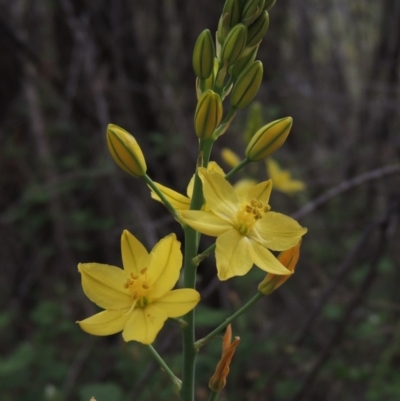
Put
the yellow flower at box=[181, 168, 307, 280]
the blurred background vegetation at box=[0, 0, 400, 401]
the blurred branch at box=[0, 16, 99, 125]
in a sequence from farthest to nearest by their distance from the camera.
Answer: the blurred background vegetation at box=[0, 0, 400, 401] < the blurred branch at box=[0, 16, 99, 125] < the yellow flower at box=[181, 168, 307, 280]

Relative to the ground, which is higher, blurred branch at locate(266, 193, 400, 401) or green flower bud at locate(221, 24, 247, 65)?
green flower bud at locate(221, 24, 247, 65)

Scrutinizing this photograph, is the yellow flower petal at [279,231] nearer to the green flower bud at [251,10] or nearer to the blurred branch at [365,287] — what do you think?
the green flower bud at [251,10]

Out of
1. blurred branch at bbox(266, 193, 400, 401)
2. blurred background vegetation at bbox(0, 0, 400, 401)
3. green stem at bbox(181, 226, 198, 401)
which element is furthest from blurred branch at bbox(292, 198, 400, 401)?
green stem at bbox(181, 226, 198, 401)

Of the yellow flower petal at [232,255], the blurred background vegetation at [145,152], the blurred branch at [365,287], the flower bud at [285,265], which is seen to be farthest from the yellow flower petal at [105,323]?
the blurred background vegetation at [145,152]

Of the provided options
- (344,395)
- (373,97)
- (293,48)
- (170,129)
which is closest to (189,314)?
(344,395)

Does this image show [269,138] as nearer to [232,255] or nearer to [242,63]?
[242,63]

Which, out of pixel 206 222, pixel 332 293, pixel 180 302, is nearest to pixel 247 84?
pixel 206 222

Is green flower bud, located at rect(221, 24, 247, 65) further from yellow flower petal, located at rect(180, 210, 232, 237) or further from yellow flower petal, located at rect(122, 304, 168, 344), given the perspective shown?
yellow flower petal, located at rect(122, 304, 168, 344)
